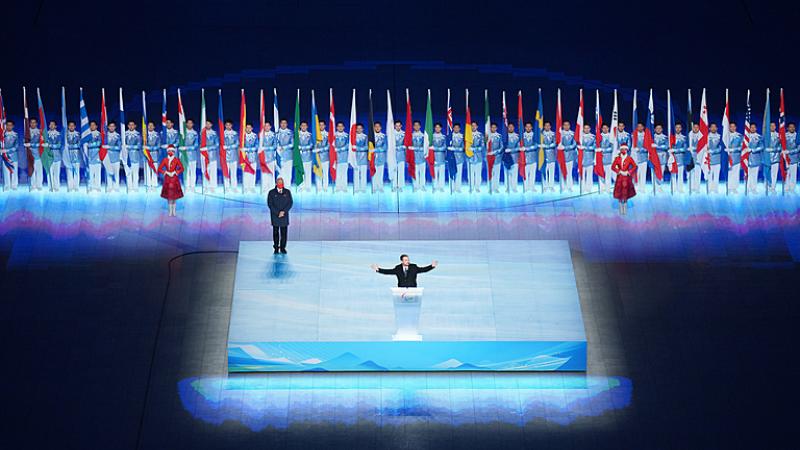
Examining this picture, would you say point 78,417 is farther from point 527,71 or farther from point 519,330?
point 527,71

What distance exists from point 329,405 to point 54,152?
8.11m

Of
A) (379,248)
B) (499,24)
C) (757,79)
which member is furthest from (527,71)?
(379,248)

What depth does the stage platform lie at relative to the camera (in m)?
27.5

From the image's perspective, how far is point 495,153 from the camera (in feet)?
107

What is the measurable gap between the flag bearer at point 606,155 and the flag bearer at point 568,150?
0.49 m

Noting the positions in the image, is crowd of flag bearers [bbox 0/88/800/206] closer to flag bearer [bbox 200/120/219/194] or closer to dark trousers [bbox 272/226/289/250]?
flag bearer [bbox 200/120/219/194]

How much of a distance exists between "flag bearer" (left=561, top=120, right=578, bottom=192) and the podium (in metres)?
6.11

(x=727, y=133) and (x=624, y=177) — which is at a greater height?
(x=727, y=133)

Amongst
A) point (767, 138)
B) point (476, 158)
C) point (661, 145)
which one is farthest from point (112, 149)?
point (767, 138)

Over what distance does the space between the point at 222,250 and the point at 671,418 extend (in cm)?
781

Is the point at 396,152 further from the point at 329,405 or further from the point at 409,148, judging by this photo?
the point at 329,405

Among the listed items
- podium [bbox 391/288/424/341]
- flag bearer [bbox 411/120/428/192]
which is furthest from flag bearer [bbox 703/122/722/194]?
podium [bbox 391/288/424/341]

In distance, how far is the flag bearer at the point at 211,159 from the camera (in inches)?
Answer: 1280

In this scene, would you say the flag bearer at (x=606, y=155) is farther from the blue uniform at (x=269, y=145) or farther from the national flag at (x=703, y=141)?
the blue uniform at (x=269, y=145)
